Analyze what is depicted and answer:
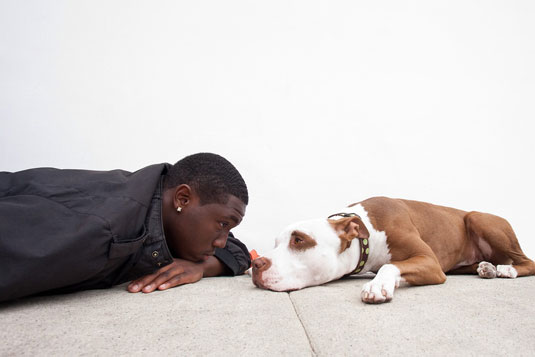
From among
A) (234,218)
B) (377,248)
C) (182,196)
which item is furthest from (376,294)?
(182,196)

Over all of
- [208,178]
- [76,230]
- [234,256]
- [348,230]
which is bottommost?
[234,256]

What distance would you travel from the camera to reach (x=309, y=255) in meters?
2.36

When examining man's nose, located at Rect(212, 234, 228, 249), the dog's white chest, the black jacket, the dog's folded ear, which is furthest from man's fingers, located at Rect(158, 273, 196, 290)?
the dog's white chest

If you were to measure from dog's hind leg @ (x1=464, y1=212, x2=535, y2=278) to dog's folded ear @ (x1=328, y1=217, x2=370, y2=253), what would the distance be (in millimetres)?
1321

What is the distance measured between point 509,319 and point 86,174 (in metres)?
1.97

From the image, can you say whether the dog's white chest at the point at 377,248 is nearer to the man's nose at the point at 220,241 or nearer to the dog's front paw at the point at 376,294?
the dog's front paw at the point at 376,294

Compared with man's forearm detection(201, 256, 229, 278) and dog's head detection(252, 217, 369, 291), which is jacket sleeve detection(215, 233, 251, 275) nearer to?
man's forearm detection(201, 256, 229, 278)

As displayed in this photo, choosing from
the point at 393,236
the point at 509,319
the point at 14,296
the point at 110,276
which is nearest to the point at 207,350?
the point at 14,296

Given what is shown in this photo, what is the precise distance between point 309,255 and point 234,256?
70cm

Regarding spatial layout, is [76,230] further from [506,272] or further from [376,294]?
[506,272]

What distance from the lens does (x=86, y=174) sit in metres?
1.97

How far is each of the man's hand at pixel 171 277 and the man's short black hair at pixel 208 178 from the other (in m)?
0.40

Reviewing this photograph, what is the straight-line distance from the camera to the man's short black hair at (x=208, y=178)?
223 cm

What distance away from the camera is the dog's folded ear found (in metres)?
2.48
